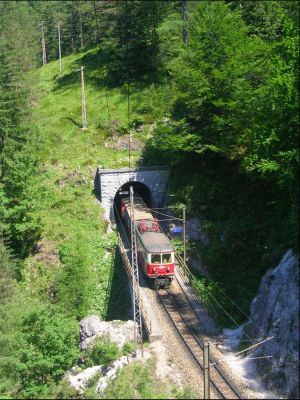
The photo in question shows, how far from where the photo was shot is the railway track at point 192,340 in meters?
19.8

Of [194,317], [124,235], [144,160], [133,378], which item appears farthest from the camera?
[144,160]

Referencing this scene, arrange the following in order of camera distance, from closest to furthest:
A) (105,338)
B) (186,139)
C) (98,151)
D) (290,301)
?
1. (290,301)
2. (105,338)
3. (186,139)
4. (98,151)

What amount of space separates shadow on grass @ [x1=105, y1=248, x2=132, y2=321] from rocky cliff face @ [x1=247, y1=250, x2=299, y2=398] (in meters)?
9.42

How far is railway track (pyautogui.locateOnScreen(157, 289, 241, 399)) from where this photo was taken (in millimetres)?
A: 19781

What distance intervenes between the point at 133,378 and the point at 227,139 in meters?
16.7

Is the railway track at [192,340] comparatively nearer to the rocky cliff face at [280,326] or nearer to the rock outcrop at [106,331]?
the rocky cliff face at [280,326]

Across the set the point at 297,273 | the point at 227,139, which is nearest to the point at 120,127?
the point at 227,139

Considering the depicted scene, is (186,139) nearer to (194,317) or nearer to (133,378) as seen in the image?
(194,317)

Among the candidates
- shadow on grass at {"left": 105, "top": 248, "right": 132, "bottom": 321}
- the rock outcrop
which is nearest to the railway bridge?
shadow on grass at {"left": 105, "top": 248, "right": 132, "bottom": 321}

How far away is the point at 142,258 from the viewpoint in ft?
99.4

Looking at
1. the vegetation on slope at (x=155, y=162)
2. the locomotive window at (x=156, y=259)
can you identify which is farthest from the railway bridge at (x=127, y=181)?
the locomotive window at (x=156, y=259)

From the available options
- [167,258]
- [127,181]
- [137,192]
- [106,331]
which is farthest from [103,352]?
[137,192]

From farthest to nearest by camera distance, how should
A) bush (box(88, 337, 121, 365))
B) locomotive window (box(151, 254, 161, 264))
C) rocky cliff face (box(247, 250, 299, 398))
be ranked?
1. locomotive window (box(151, 254, 161, 264))
2. bush (box(88, 337, 121, 365))
3. rocky cliff face (box(247, 250, 299, 398))

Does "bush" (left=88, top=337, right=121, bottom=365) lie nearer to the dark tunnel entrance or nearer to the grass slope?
the grass slope
